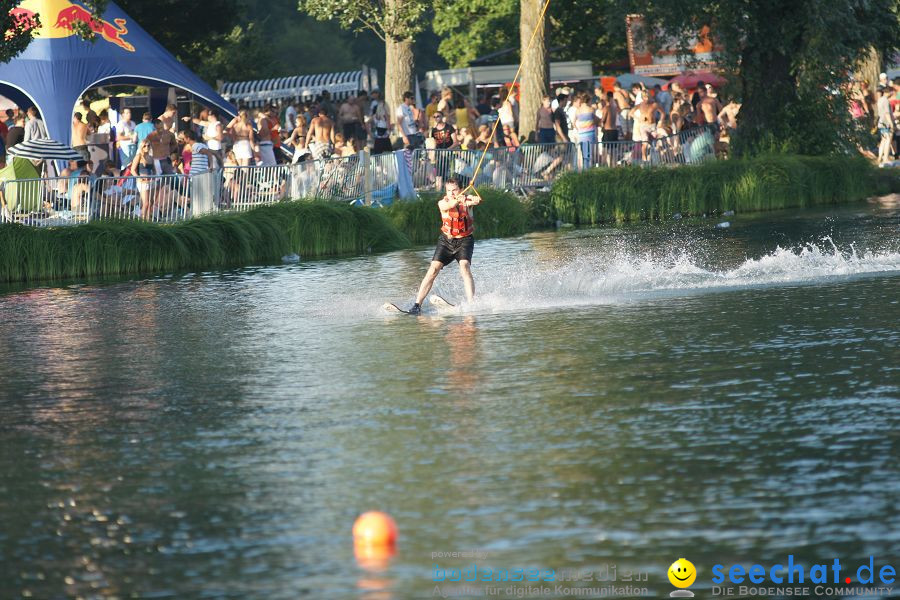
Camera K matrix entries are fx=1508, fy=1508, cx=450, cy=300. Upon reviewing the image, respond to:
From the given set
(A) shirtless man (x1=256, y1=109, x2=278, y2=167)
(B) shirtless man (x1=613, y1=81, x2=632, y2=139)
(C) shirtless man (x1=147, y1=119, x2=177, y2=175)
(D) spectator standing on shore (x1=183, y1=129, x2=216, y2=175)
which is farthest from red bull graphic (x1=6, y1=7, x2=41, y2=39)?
(B) shirtless man (x1=613, y1=81, x2=632, y2=139)

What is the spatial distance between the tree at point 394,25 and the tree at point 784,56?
6169mm

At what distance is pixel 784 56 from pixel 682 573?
2893 centimetres

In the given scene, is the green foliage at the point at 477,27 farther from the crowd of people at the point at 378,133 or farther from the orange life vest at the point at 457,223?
the orange life vest at the point at 457,223

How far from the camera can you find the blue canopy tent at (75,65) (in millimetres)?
30922

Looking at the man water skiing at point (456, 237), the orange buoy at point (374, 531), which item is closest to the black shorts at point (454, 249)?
the man water skiing at point (456, 237)

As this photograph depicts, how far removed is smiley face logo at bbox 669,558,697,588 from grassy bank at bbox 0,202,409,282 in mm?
17763

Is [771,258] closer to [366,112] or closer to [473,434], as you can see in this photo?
[473,434]

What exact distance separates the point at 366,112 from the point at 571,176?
8685 millimetres

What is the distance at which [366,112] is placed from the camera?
121 ft

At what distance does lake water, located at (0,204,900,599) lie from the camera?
7.41m

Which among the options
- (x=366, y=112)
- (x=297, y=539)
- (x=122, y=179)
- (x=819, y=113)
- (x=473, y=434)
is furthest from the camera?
(x=366, y=112)

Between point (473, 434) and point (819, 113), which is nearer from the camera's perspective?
point (473, 434)

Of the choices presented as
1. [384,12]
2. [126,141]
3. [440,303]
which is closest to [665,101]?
[384,12]

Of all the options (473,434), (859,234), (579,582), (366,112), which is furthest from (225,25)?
(579,582)
